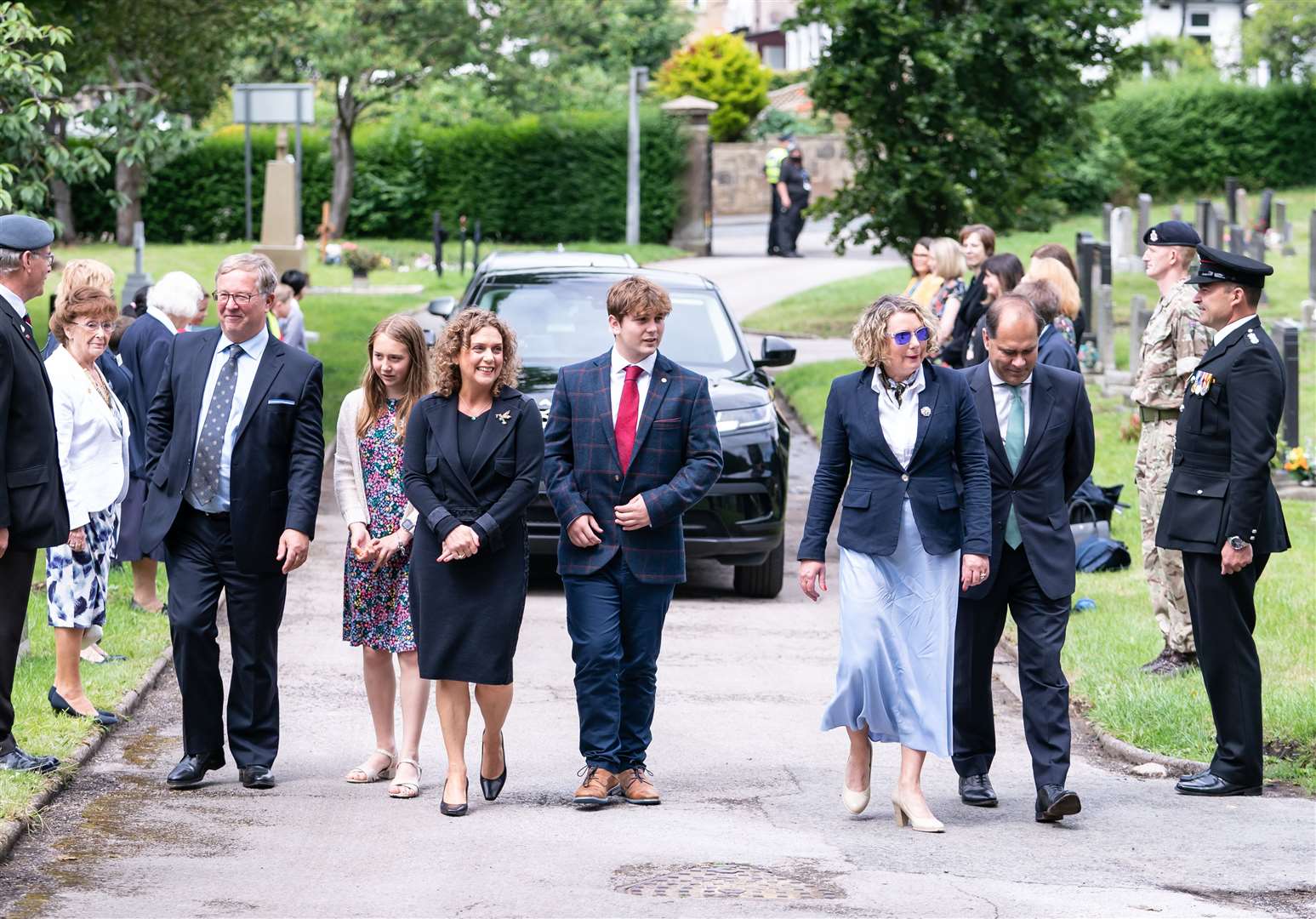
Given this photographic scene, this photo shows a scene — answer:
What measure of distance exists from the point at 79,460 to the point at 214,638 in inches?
47.7

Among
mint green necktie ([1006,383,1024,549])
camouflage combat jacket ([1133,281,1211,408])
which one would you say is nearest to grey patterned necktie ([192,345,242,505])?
mint green necktie ([1006,383,1024,549])

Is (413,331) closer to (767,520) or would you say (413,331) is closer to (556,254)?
(767,520)

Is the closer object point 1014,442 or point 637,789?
point 637,789

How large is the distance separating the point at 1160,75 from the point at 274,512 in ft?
164

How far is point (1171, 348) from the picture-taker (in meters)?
8.59

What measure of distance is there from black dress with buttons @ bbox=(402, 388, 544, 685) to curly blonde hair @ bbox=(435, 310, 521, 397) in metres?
0.07

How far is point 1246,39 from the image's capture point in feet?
176

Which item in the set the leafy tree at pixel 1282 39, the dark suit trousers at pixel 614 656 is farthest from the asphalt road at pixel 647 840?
the leafy tree at pixel 1282 39

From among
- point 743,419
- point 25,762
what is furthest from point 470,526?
point 743,419

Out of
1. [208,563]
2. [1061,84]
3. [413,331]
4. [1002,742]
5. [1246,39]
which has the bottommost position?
[1002,742]

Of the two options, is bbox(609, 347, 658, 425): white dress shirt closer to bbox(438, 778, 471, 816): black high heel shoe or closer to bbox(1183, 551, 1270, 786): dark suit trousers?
bbox(438, 778, 471, 816): black high heel shoe

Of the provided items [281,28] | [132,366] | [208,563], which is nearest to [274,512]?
[208,563]

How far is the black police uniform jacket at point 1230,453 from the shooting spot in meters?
7.09

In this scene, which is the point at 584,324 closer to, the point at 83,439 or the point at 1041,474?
the point at 83,439
